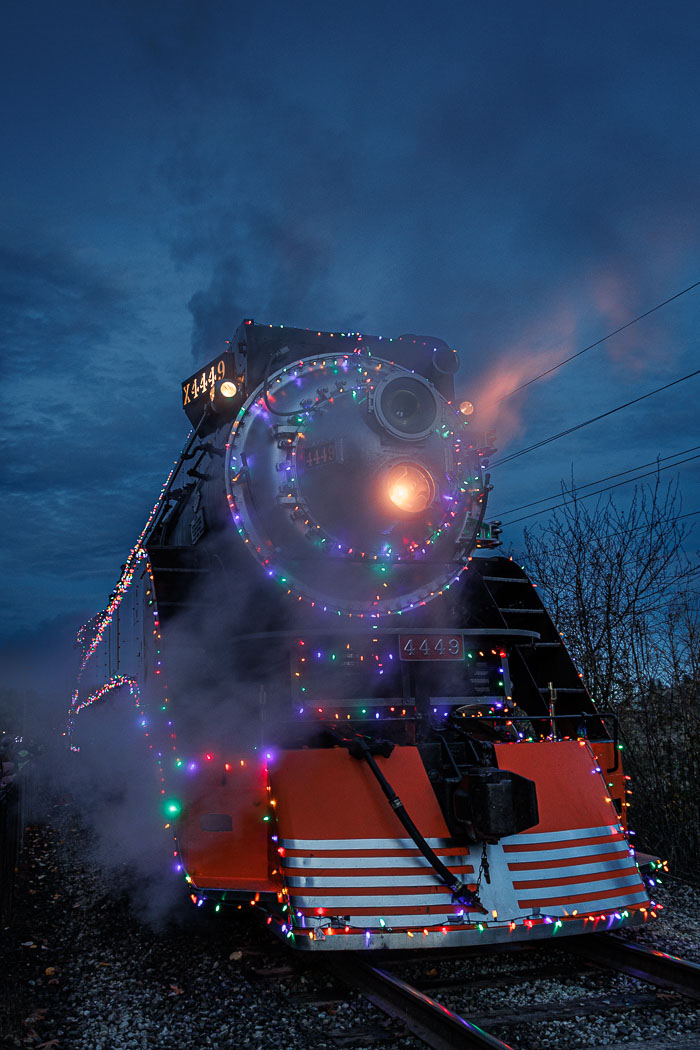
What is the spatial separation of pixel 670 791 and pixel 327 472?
4.15 m

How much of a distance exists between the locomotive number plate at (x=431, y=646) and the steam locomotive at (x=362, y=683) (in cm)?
1

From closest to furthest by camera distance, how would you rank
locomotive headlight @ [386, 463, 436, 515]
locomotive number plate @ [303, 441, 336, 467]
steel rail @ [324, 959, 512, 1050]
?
1. steel rail @ [324, 959, 512, 1050]
2. locomotive number plate @ [303, 441, 336, 467]
3. locomotive headlight @ [386, 463, 436, 515]

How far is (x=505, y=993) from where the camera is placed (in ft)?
11.6

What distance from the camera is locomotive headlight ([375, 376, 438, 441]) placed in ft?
15.5

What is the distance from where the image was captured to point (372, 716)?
4.42m

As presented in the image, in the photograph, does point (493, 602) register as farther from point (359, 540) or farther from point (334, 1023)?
point (334, 1023)

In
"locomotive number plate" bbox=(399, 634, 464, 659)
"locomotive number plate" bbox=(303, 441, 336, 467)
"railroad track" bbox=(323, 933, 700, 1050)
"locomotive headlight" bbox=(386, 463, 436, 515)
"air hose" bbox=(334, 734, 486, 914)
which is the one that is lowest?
"railroad track" bbox=(323, 933, 700, 1050)

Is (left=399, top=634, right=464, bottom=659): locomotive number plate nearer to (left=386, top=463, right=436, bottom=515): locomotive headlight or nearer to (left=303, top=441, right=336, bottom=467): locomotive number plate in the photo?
(left=386, top=463, right=436, bottom=515): locomotive headlight

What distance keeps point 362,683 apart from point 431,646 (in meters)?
0.46

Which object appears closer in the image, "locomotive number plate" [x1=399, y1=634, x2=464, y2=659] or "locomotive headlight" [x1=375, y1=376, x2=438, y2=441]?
"locomotive number plate" [x1=399, y1=634, x2=464, y2=659]

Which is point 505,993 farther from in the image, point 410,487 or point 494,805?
point 410,487

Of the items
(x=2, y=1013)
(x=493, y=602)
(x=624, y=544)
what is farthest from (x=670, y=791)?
(x=2, y=1013)

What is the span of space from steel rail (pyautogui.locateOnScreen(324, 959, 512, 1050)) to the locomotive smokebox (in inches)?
29.1

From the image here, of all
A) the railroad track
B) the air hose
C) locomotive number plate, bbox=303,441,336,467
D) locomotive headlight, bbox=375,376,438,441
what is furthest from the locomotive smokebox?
locomotive headlight, bbox=375,376,438,441
